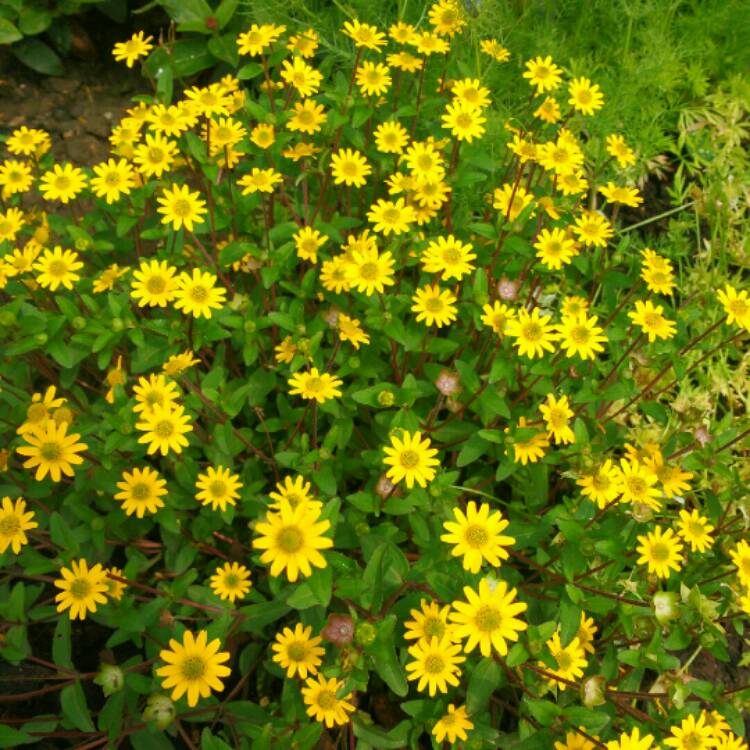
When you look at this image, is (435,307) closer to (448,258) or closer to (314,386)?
(448,258)

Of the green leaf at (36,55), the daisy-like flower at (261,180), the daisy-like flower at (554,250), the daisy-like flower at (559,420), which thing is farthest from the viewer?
the green leaf at (36,55)

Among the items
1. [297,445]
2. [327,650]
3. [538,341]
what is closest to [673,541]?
[538,341]

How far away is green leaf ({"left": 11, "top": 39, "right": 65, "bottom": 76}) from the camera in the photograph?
4.13 meters

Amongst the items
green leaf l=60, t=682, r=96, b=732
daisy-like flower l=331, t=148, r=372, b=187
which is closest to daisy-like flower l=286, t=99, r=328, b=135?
daisy-like flower l=331, t=148, r=372, b=187

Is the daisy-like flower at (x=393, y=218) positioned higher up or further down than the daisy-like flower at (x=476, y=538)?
higher up

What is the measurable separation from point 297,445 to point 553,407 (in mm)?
935

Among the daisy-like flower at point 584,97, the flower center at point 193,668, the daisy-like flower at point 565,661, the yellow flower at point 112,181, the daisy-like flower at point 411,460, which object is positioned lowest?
the flower center at point 193,668

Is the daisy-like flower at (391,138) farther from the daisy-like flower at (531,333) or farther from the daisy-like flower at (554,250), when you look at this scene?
the daisy-like flower at (531,333)

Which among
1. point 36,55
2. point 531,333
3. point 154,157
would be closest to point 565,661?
point 531,333

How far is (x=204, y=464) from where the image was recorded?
2438 mm

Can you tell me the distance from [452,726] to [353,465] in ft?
3.04

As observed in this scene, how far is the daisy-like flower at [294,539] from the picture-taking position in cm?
161

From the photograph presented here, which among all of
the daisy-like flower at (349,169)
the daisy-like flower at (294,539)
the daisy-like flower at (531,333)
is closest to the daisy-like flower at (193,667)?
the daisy-like flower at (294,539)

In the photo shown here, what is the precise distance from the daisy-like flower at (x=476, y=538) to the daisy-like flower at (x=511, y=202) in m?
1.24
